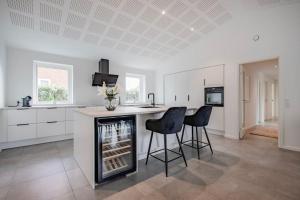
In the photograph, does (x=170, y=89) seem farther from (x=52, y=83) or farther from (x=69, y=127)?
(x=52, y=83)

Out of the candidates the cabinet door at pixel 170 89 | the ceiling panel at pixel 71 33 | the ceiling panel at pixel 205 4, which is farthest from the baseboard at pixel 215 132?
the ceiling panel at pixel 71 33

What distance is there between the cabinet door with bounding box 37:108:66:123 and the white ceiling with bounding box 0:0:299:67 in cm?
159

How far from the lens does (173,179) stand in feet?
6.45

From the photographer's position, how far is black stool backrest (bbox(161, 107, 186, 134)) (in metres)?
2.07

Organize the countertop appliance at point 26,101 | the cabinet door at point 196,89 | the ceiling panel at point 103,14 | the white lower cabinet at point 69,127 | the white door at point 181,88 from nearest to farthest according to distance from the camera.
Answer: the ceiling panel at point 103,14
the countertop appliance at point 26,101
the white lower cabinet at point 69,127
the cabinet door at point 196,89
the white door at point 181,88

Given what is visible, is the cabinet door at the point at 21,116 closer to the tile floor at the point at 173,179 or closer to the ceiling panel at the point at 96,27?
the tile floor at the point at 173,179

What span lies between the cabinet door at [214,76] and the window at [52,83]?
409cm

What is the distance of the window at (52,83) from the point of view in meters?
3.87

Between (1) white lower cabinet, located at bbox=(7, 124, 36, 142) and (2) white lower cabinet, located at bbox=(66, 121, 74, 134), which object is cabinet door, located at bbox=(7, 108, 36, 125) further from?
(2) white lower cabinet, located at bbox=(66, 121, 74, 134)

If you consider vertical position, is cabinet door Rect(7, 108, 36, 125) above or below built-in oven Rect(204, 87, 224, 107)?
below

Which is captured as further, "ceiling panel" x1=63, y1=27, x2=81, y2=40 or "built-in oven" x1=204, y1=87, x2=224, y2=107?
"built-in oven" x1=204, y1=87, x2=224, y2=107

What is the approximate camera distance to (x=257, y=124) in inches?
220

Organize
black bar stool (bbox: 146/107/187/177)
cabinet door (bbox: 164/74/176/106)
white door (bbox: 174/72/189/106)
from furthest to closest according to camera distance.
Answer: cabinet door (bbox: 164/74/176/106)
white door (bbox: 174/72/189/106)
black bar stool (bbox: 146/107/187/177)

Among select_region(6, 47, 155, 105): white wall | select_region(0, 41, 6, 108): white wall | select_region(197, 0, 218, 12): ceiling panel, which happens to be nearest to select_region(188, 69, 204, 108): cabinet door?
select_region(197, 0, 218, 12): ceiling panel
